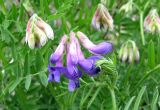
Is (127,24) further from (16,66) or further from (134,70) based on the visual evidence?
(16,66)

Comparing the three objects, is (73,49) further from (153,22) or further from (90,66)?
(153,22)

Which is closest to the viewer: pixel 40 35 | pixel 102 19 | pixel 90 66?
pixel 90 66

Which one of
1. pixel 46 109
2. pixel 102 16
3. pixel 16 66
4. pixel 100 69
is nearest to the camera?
pixel 100 69

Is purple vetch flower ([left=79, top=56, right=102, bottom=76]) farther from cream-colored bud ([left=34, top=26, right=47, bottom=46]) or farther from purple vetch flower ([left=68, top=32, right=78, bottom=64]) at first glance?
cream-colored bud ([left=34, top=26, right=47, bottom=46])

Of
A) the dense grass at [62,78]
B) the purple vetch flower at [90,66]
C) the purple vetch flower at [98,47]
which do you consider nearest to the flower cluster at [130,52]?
the dense grass at [62,78]

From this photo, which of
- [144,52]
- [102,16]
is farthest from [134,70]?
[102,16]

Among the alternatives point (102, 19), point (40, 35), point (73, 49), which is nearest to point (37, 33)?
point (40, 35)
